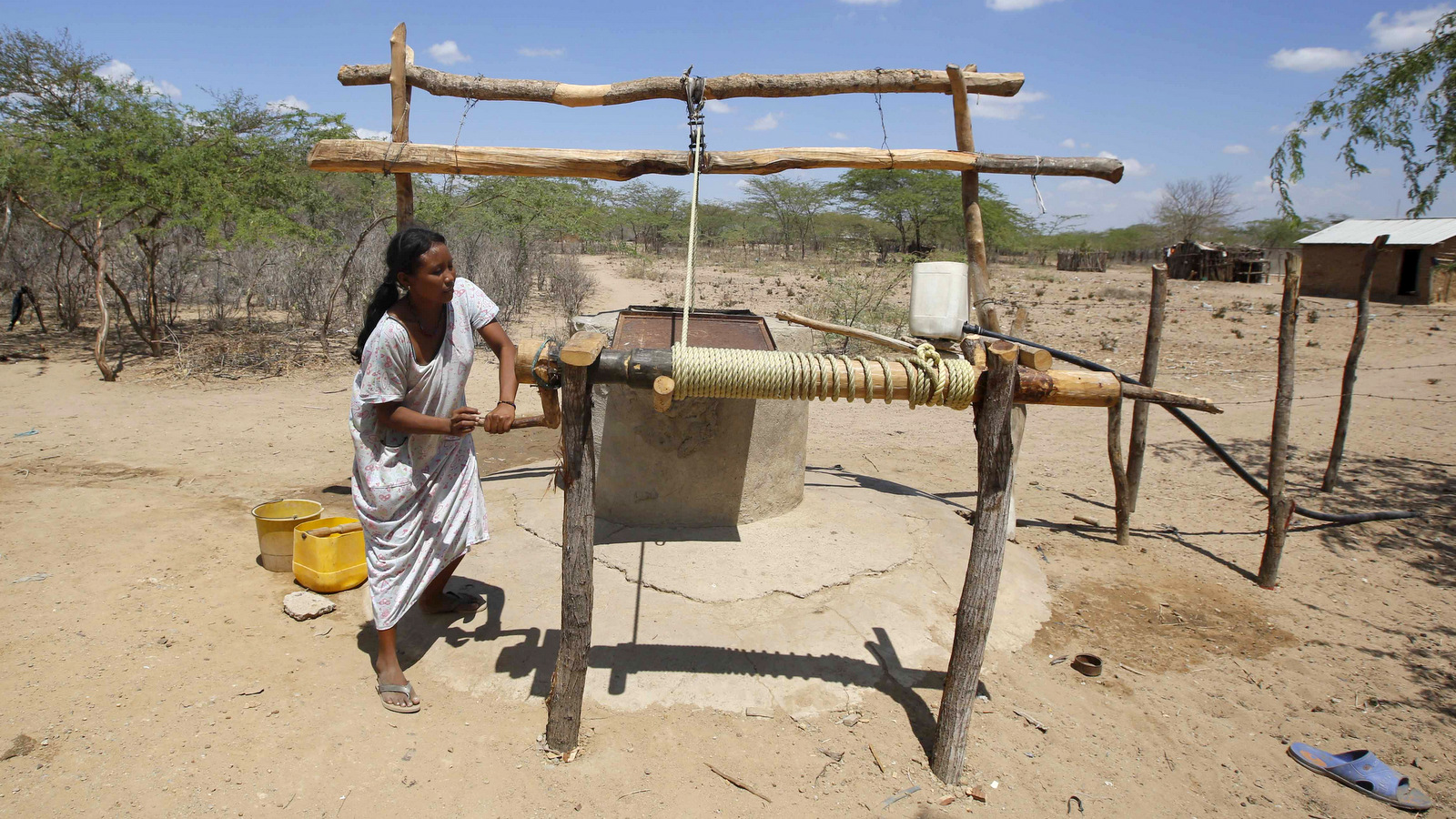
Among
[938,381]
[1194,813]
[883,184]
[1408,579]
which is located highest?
[883,184]

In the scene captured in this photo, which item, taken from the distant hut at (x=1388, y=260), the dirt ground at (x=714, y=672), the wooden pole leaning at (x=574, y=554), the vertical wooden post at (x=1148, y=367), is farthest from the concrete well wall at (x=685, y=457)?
the distant hut at (x=1388, y=260)

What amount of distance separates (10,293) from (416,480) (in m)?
12.5

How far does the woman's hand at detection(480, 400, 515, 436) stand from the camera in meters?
2.29

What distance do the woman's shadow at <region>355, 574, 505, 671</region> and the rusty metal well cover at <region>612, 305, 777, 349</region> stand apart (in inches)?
47.1

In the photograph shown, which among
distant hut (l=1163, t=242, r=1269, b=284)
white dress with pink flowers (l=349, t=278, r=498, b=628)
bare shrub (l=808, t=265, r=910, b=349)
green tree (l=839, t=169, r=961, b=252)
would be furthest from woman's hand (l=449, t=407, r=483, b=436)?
distant hut (l=1163, t=242, r=1269, b=284)

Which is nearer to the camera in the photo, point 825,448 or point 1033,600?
point 1033,600

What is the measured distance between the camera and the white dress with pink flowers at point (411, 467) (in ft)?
7.67

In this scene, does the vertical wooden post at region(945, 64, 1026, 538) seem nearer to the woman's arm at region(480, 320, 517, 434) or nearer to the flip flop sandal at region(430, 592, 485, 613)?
the woman's arm at region(480, 320, 517, 434)

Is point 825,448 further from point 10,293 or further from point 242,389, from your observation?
point 10,293

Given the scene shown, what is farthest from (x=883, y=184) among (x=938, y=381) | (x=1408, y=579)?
(x=938, y=381)

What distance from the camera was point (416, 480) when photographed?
2.48m

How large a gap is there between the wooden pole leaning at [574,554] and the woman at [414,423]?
27 centimetres

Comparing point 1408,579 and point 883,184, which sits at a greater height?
point 883,184

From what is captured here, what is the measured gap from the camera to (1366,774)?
7.82 feet
